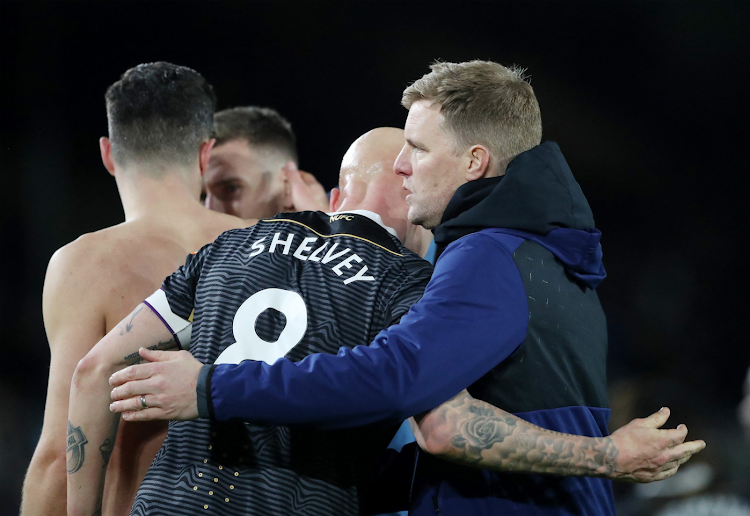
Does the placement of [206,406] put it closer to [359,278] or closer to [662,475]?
[359,278]

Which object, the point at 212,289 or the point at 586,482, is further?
the point at 212,289

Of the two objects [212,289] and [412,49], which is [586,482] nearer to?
[212,289]

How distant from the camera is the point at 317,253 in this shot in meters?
1.67

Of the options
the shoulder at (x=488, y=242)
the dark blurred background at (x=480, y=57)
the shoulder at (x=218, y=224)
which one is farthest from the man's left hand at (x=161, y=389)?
the dark blurred background at (x=480, y=57)

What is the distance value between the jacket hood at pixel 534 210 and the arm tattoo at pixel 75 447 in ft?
3.68

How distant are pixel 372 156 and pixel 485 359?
0.95 meters

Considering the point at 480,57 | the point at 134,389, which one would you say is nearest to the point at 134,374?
the point at 134,389

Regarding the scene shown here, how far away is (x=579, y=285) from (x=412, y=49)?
5258 millimetres

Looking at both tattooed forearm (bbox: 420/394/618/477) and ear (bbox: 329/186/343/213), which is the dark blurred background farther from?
tattooed forearm (bbox: 420/394/618/477)

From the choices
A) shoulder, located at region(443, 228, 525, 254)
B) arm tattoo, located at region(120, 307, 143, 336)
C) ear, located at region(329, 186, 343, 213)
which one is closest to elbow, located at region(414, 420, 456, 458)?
shoulder, located at region(443, 228, 525, 254)

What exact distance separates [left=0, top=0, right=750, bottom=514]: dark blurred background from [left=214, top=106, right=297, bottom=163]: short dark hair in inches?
118

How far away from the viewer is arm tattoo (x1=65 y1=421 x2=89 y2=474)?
181 centimetres

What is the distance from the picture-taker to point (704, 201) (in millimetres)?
6160

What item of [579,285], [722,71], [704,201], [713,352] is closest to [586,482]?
[579,285]
